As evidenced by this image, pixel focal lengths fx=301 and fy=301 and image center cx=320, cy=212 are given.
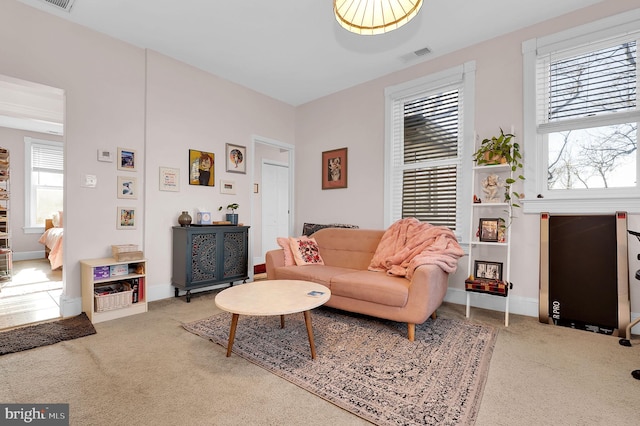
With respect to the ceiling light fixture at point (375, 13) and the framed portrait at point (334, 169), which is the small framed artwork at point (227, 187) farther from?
the ceiling light fixture at point (375, 13)

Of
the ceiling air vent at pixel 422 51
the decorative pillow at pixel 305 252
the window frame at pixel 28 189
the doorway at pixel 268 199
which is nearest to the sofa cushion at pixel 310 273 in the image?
the decorative pillow at pixel 305 252

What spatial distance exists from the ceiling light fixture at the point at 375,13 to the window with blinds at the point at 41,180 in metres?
7.07

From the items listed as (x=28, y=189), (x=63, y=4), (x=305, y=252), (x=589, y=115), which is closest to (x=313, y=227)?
(x=305, y=252)

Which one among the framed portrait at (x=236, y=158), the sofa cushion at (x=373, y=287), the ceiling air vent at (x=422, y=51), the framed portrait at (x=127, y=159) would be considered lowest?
the sofa cushion at (x=373, y=287)

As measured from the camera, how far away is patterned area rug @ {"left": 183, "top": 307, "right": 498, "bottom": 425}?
1586 mm

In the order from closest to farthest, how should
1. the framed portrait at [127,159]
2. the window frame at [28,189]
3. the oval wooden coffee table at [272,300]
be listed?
the oval wooden coffee table at [272,300] < the framed portrait at [127,159] < the window frame at [28,189]

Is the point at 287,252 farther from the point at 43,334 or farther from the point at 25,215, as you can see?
the point at 25,215

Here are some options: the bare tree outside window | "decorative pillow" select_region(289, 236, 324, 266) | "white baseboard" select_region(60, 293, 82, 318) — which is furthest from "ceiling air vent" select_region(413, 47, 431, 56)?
"white baseboard" select_region(60, 293, 82, 318)

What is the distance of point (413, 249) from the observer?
2.96 meters

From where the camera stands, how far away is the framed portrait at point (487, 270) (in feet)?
9.89

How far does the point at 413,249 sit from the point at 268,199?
377cm

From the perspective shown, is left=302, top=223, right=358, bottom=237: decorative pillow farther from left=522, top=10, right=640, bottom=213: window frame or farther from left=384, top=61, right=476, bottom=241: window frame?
left=522, top=10, right=640, bottom=213: window frame

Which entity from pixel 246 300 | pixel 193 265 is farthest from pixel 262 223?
pixel 246 300

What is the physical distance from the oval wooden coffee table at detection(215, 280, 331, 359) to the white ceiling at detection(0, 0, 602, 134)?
253 cm
